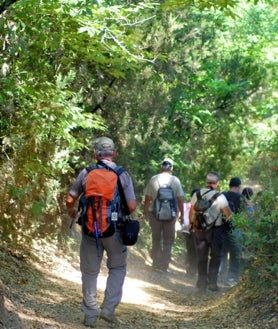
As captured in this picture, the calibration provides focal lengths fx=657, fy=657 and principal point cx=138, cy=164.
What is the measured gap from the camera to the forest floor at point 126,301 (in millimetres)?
6965

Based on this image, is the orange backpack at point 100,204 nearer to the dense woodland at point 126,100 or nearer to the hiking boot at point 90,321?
the hiking boot at point 90,321

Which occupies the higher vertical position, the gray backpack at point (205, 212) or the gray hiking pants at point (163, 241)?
the gray backpack at point (205, 212)

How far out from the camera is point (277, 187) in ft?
25.6

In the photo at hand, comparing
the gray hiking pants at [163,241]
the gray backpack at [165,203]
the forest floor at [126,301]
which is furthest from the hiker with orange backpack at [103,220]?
the gray hiking pants at [163,241]

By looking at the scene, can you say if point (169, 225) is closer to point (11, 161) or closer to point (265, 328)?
point (11, 161)

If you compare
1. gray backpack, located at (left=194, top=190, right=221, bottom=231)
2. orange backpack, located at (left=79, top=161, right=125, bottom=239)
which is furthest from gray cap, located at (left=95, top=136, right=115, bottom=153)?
gray backpack, located at (left=194, top=190, right=221, bottom=231)

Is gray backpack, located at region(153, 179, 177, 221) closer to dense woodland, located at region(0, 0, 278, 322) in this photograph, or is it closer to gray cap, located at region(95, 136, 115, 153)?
dense woodland, located at region(0, 0, 278, 322)

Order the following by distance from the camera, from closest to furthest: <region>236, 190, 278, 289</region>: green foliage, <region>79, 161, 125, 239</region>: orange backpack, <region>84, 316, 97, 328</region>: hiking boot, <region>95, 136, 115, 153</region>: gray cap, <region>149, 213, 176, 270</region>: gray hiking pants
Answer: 1. <region>79, 161, 125, 239</region>: orange backpack
2. <region>84, 316, 97, 328</region>: hiking boot
3. <region>95, 136, 115, 153</region>: gray cap
4. <region>236, 190, 278, 289</region>: green foliage
5. <region>149, 213, 176, 270</region>: gray hiking pants

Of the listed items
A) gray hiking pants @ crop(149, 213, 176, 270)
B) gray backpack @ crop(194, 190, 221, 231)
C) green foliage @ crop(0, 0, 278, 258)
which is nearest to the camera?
green foliage @ crop(0, 0, 278, 258)

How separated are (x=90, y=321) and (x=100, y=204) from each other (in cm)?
125

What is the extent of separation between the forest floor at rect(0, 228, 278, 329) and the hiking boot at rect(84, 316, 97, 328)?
0.08 m

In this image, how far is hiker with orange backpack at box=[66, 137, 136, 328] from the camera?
22.3ft

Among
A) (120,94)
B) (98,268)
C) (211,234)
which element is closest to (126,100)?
(120,94)

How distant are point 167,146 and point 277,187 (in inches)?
280
